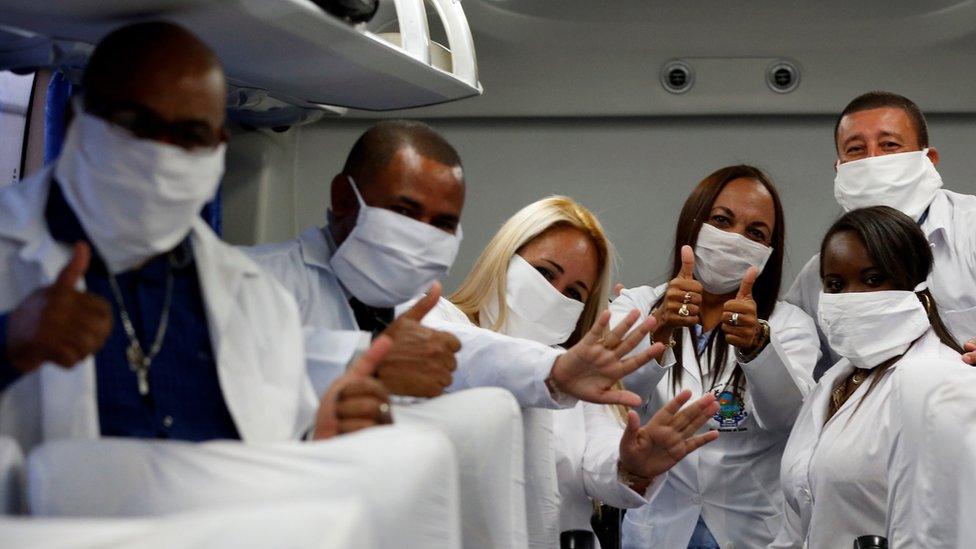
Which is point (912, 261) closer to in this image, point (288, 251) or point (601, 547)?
point (601, 547)

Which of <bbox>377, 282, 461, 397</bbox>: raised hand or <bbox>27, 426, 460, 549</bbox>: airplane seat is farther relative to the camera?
<bbox>377, 282, 461, 397</bbox>: raised hand

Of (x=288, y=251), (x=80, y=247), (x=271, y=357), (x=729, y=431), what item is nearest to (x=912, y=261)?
(x=729, y=431)

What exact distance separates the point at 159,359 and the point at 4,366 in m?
0.23

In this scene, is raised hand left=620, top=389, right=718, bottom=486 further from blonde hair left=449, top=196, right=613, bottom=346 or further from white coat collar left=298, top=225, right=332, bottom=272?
white coat collar left=298, top=225, right=332, bottom=272

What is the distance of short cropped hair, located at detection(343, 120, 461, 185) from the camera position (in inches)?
74.2

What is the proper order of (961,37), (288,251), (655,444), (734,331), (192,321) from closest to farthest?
(192,321) < (288,251) < (655,444) < (734,331) < (961,37)

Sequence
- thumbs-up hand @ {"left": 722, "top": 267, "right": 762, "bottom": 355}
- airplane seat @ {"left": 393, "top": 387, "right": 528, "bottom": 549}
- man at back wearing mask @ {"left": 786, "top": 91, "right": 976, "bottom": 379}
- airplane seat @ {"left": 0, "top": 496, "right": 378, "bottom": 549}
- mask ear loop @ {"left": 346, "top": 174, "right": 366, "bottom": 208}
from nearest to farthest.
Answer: airplane seat @ {"left": 0, "top": 496, "right": 378, "bottom": 549} < airplane seat @ {"left": 393, "top": 387, "right": 528, "bottom": 549} < mask ear loop @ {"left": 346, "top": 174, "right": 366, "bottom": 208} < thumbs-up hand @ {"left": 722, "top": 267, "right": 762, "bottom": 355} < man at back wearing mask @ {"left": 786, "top": 91, "right": 976, "bottom": 379}

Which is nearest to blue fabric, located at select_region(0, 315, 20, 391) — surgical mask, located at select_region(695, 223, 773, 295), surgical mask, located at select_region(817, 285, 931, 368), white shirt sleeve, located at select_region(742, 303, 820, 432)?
surgical mask, located at select_region(817, 285, 931, 368)

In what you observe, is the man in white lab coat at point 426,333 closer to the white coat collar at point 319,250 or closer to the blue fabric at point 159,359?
the white coat collar at point 319,250

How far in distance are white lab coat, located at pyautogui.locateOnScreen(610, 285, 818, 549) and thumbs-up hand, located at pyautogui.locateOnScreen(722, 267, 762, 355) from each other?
0.16 feet

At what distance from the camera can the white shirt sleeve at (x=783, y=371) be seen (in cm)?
257

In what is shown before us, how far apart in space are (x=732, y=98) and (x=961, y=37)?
673 mm

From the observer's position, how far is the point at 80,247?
1.23m

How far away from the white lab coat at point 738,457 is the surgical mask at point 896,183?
319mm
